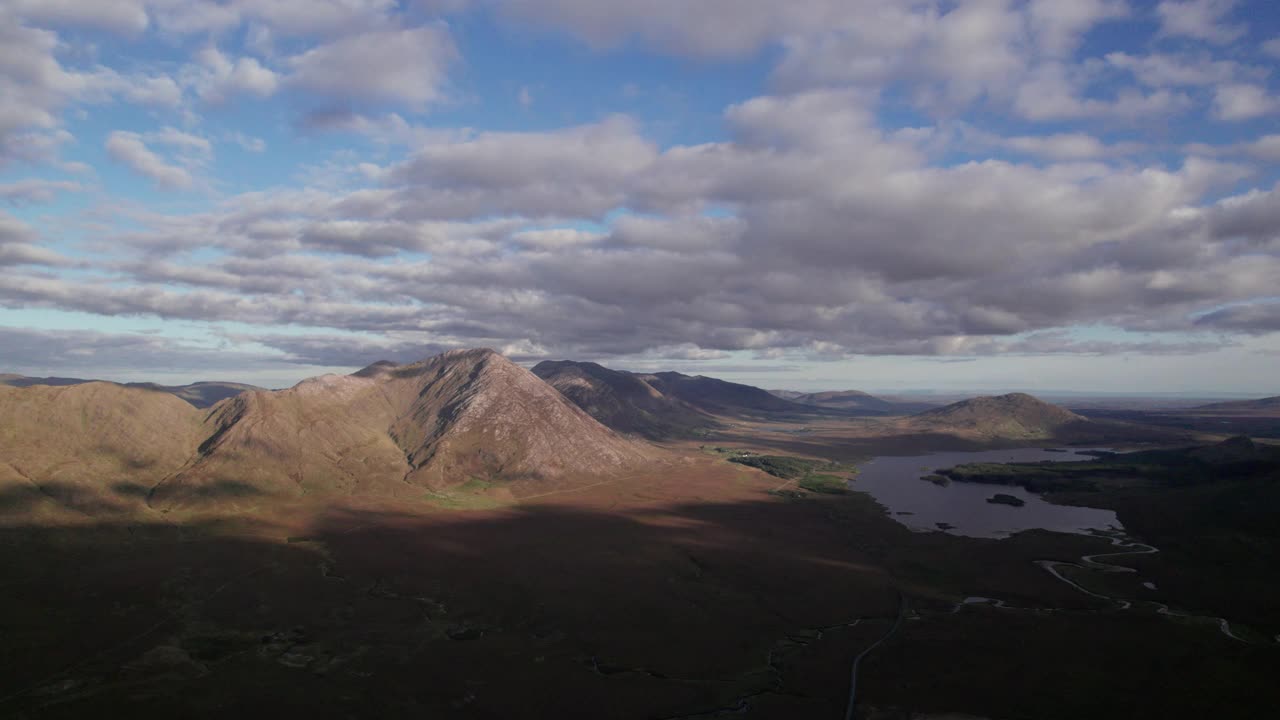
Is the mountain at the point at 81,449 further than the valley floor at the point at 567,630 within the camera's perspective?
Yes

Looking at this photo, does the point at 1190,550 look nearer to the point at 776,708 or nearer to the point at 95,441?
the point at 776,708

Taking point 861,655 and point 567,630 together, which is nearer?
point 861,655

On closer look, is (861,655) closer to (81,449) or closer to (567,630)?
(567,630)

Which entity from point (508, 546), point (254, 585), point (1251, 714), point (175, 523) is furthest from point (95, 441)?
point (1251, 714)

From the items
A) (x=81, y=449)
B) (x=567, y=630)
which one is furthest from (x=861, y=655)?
(x=81, y=449)

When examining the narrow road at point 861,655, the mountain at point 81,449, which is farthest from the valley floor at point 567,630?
the mountain at point 81,449

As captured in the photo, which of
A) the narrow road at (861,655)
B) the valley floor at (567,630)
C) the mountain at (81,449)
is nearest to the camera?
the narrow road at (861,655)

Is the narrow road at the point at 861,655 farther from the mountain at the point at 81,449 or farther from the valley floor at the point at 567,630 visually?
the mountain at the point at 81,449

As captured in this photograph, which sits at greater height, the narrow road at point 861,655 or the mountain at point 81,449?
the mountain at point 81,449

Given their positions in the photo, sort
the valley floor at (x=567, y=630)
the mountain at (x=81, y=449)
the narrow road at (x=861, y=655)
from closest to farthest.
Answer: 1. the narrow road at (x=861, y=655)
2. the valley floor at (x=567, y=630)
3. the mountain at (x=81, y=449)

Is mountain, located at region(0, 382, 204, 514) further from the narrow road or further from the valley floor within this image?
the narrow road
